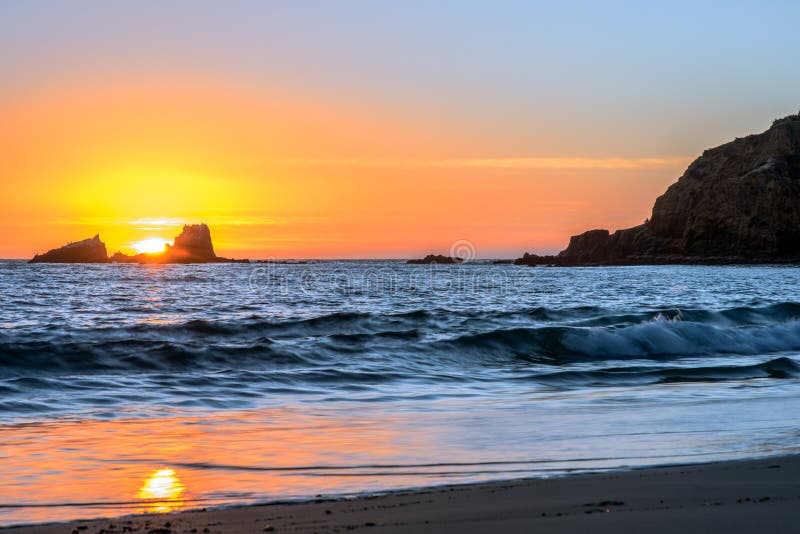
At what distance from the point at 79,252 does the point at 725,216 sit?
11462cm

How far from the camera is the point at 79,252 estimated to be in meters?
155

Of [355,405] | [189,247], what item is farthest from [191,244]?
[355,405]

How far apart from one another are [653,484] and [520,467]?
986 mm

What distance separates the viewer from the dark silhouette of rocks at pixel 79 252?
506 feet

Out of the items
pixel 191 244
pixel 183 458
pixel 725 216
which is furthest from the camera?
pixel 191 244

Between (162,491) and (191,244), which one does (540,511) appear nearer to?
(162,491)

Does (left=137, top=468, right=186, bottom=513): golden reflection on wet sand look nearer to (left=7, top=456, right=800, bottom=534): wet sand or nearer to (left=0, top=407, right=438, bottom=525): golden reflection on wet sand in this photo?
(left=0, top=407, right=438, bottom=525): golden reflection on wet sand

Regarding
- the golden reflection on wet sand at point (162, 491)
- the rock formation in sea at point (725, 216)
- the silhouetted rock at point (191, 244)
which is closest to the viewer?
the golden reflection on wet sand at point (162, 491)

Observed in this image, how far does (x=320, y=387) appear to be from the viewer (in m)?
10.6

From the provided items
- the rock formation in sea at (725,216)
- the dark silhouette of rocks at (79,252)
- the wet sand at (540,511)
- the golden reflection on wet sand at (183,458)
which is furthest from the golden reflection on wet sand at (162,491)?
the dark silhouette of rocks at (79,252)

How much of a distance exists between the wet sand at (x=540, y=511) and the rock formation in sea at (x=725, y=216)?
115 meters

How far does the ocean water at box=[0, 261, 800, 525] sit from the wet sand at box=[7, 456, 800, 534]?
0.35 meters

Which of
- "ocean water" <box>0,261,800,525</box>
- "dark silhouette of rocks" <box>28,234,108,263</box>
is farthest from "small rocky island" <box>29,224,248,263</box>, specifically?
"ocean water" <box>0,261,800,525</box>

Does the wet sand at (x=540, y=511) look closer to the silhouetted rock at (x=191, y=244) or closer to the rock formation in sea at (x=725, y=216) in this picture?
the rock formation in sea at (x=725, y=216)
